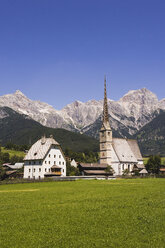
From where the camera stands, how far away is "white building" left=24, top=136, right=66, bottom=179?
9888 cm

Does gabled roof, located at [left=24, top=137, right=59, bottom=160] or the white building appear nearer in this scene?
the white building

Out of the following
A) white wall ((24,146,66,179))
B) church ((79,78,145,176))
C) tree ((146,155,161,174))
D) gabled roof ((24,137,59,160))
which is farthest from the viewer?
tree ((146,155,161,174))

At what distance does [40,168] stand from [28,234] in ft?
278

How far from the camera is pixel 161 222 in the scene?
17.0m

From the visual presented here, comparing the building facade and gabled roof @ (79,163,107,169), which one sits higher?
the building facade

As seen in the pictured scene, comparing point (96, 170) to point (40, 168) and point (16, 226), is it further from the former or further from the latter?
point (16, 226)

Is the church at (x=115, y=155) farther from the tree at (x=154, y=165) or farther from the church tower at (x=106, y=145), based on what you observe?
the tree at (x=154, y=165)

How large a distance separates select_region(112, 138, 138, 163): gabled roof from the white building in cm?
3160

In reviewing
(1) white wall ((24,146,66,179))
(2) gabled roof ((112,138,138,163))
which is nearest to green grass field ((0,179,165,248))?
(1) white wall ((24,146,66,179))

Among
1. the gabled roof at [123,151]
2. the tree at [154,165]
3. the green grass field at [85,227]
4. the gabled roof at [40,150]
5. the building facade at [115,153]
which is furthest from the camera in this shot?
the tree at [154,165]

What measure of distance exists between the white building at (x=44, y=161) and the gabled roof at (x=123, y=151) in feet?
104

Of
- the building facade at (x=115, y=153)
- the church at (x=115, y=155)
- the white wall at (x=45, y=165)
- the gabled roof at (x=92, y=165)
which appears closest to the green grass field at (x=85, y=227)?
the white wall at (x=45, y=165)

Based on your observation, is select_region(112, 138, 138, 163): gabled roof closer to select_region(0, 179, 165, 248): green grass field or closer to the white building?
the white building

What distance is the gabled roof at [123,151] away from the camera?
12720cm
